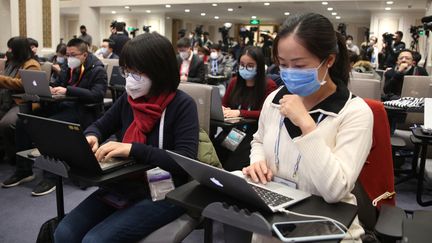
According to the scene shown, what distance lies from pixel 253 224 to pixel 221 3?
11794mm

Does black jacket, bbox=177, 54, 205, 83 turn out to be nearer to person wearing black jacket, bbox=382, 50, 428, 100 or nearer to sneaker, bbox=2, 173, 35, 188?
person wearing black jacket, bbox=382, 50, 428, 100

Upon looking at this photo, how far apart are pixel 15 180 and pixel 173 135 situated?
215 cm

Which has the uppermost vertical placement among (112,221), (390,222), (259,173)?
(259,173)

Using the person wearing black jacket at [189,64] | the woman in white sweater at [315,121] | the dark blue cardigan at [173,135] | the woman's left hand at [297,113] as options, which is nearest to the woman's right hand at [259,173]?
the woman in white sweater at [315,121]

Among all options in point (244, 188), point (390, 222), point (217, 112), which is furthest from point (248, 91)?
point (244, 188)

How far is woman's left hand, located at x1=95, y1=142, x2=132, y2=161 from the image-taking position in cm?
150

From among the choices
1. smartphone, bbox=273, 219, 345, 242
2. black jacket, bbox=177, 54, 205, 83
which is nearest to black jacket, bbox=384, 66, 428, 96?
black jacket, bbox=177, 54, 205, 83

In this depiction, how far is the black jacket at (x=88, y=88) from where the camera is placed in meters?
3.29

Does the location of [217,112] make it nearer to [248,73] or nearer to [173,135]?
[248,73]

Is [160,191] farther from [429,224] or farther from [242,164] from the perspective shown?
[242,164]

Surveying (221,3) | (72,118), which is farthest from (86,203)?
(221,3)

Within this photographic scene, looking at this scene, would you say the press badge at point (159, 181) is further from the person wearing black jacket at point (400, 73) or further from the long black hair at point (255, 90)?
the person wearing black jacket at point (400, 73)

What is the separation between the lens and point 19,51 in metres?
3.63

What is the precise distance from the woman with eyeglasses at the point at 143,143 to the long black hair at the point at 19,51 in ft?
7.42
